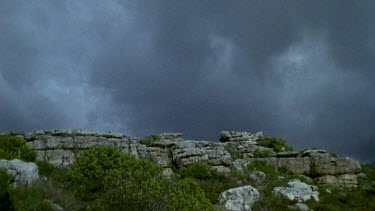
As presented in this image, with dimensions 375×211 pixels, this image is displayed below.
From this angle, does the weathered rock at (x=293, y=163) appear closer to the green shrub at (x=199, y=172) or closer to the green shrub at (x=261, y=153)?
the green shrub at (x=261, y=153)

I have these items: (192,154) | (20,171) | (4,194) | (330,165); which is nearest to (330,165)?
(330,165)

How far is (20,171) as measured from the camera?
689 inches

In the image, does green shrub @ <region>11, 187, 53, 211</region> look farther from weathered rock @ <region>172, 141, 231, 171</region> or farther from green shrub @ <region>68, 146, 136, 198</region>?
weathered rock @ <region>172, 141, 231, 171</region>

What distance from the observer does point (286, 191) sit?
24.1 metres

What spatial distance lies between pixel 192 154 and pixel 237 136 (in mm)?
17129

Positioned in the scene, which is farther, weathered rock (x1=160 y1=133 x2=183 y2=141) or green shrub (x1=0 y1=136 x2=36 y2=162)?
weathered rock (x1=160 y1=133 x2=183 y2=141)

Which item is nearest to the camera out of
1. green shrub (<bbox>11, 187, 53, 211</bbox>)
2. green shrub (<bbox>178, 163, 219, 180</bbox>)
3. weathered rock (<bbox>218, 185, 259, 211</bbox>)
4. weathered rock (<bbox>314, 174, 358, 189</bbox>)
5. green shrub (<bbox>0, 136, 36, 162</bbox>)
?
green shrub (<bbox>11, 187, 53, 211</bbox>)

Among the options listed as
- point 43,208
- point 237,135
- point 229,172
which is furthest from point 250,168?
point 43,208

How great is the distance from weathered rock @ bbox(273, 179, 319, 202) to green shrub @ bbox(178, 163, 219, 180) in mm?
5399

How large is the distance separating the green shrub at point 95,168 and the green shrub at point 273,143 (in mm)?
26487

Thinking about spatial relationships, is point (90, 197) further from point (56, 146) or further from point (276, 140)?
point (276, 140)

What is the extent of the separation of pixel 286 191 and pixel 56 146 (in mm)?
17450

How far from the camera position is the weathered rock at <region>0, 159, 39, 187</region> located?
665 inches

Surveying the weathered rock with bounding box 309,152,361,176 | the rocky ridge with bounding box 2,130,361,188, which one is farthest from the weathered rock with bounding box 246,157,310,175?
the weathered rock with bounding box 309,152,361,176
